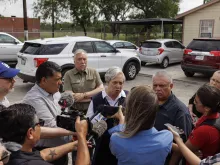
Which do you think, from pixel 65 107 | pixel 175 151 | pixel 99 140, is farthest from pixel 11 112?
pixel 175 151

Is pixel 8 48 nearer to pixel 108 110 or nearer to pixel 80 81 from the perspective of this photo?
pixel 80 81

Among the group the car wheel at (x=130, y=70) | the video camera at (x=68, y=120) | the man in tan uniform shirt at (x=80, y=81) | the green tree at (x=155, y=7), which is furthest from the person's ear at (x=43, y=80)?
the green tree at (x=155, y=7)

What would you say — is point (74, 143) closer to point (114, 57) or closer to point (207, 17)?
point (114, 57)

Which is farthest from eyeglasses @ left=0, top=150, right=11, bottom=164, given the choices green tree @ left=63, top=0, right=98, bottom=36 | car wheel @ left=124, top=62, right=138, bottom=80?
green tree @ left=63, top=0, right=98, bottom=36

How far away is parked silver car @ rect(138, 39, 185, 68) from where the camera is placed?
1243cm

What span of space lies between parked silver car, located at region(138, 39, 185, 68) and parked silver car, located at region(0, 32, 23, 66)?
6505 millimetres

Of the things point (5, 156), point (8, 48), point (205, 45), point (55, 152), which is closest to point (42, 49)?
point (8, 48)

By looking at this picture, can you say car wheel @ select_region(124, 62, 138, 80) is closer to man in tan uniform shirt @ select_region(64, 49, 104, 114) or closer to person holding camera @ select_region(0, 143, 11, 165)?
man in tan uniform shirt @ select_region(64, 49, 104, 114)

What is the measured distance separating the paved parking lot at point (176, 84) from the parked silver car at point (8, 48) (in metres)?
2.98

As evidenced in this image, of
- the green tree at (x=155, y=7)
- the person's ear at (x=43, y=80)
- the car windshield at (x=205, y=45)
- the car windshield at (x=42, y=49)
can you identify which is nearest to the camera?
the person's ear at (x=43, y=80)

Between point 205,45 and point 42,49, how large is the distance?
6158 mm

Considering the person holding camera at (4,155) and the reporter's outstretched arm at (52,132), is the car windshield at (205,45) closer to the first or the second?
the reporter's outstretched arm at (52,132)

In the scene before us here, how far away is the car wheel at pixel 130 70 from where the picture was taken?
9.96 m

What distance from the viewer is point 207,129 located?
194cm
